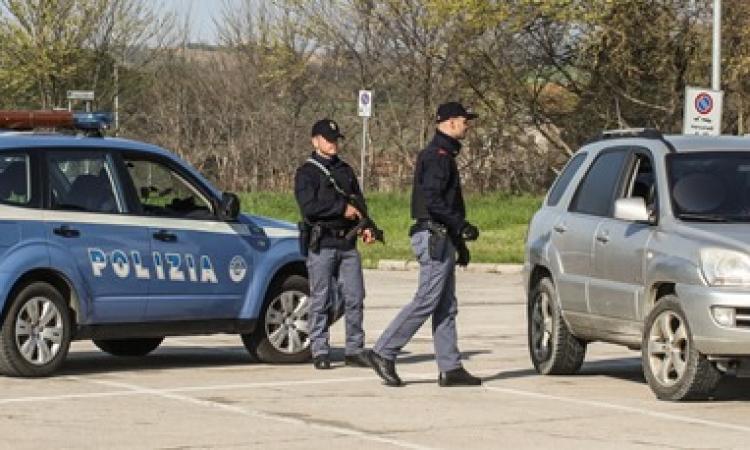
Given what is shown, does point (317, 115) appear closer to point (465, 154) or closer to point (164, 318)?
point (465, 154)

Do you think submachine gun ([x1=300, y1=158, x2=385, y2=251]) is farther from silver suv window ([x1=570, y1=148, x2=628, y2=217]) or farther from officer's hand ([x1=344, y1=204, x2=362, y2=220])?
silver suv window ([x1=570, y1=148, x2=628, y2=217])

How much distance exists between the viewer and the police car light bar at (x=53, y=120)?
577 inches

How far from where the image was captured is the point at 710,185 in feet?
41.8

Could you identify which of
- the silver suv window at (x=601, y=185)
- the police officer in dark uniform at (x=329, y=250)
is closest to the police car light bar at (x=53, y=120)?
the police officer in dark uniform at (x=329, y=250)

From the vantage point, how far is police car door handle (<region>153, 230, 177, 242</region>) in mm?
14117

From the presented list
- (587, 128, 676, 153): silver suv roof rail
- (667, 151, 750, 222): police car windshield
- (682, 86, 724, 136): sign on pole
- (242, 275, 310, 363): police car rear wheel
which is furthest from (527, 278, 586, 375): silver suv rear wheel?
(682, 86, 724, 136): sign on pole

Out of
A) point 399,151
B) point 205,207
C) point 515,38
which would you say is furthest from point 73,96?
point 399,151

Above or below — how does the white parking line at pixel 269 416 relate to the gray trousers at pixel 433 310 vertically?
below

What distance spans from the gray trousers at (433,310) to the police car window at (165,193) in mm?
2187

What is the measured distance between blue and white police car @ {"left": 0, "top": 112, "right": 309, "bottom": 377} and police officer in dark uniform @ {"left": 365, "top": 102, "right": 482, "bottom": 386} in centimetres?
180

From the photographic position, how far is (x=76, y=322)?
13.6 metres

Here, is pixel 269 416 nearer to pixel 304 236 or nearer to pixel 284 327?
pixel 304 236

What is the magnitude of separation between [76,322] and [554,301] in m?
3.37

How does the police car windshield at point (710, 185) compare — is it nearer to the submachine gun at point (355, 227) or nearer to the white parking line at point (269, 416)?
the submachine gun at point (355, 227)
